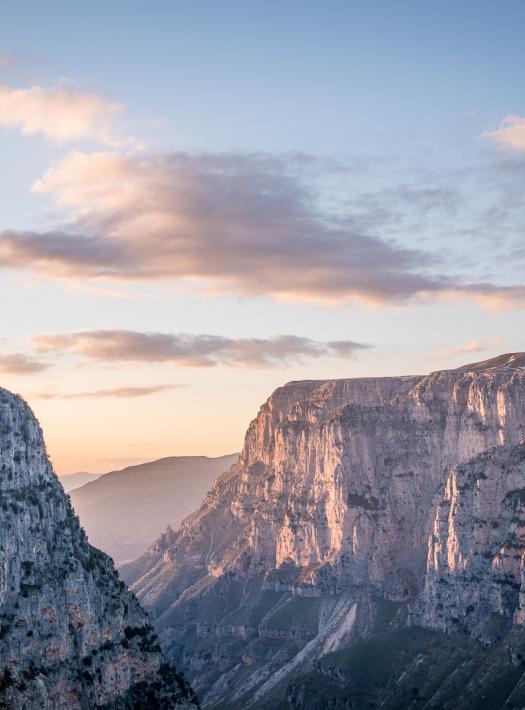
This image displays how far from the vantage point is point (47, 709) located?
19975cm

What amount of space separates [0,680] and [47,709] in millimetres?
10603

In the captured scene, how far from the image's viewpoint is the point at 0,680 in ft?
640
